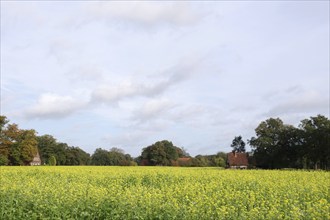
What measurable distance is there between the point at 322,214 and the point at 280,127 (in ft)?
233

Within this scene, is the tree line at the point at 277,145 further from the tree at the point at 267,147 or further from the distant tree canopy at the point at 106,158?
the distant tree canopy at the point at 106,158

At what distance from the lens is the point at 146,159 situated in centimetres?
10312

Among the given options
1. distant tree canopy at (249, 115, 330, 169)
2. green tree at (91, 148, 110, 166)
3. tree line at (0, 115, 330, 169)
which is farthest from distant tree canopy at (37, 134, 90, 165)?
distant tree canopy at (249, 115, 330, 169)

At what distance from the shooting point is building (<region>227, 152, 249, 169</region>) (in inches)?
3329

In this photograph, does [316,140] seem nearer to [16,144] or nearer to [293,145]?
[293,145]

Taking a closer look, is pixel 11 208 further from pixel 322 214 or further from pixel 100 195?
pixel 322 214

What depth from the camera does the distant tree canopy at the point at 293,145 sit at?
206 ft

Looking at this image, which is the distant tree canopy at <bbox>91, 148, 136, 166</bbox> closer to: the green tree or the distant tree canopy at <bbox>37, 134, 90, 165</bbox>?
the green tree

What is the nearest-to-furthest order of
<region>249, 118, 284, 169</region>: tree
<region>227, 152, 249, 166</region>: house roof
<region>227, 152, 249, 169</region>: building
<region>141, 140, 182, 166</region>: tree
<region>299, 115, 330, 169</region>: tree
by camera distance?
<region>299, 115, 330, 169</region>: tree → <region>249, 118, 284, 169</region>: tree → <region>227, 152, 249, 169</region>: building → <region>227, 152, 249, 166</region>: house roof → <region>141, 140, 182, 166</region>: tree

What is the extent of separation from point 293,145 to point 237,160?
756 inches

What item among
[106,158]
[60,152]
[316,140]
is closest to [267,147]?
[316,140]

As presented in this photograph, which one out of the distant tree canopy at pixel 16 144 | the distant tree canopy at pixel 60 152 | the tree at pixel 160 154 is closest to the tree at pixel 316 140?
A: the tree at pixel 160 154

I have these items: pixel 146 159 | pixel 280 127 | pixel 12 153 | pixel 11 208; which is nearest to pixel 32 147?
pixel 12 153

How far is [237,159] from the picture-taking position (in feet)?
285
